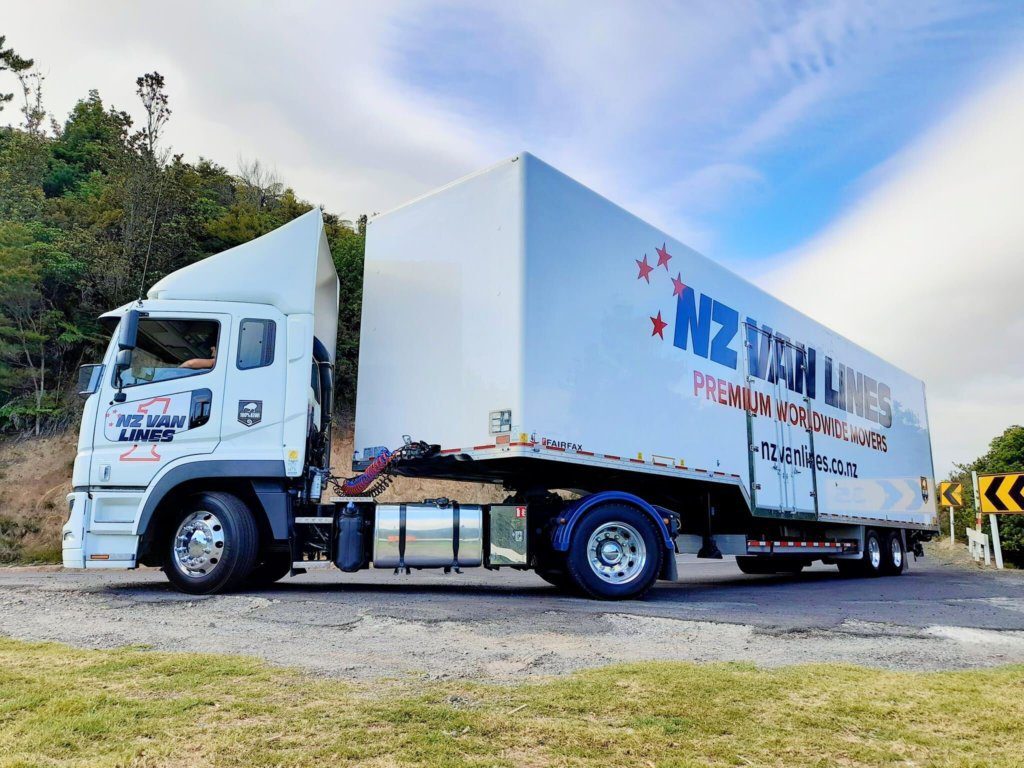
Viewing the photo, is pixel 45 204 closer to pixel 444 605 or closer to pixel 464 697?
pixel 444 605

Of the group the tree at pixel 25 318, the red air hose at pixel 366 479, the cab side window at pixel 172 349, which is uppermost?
the tree at pixel 25 318

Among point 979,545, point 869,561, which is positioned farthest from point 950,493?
point 869,561

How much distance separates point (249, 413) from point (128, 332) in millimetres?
1421

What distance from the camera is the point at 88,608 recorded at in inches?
273

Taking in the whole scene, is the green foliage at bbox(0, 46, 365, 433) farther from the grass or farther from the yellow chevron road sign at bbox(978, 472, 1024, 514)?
the grass

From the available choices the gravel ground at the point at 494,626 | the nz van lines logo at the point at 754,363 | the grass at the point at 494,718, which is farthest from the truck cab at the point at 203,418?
the nz van lines logo at the point at 754,363

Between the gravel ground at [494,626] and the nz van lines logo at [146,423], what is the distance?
1.46 metres

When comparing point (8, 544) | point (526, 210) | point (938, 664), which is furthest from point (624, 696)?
point (8, 544)

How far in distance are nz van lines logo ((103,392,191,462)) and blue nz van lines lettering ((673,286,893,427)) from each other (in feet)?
18.8

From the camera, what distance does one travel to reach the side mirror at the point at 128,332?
7746 millimetres

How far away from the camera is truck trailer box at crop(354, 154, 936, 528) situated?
26.1ft

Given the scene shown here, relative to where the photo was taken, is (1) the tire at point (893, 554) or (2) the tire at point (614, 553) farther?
(1) the tire at point (893, 554)

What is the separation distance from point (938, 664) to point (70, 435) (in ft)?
76.6

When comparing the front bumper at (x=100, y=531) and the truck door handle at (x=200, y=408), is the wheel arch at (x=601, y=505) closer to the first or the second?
the truck door handle at (x=200, y=408)
